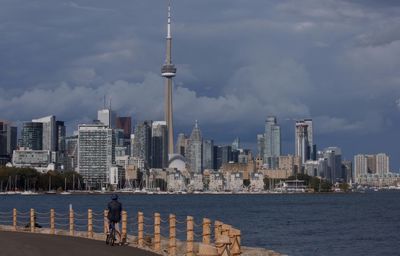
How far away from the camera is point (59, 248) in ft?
110

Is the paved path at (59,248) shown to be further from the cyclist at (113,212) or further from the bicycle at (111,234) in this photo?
the cyclist at (113,212)

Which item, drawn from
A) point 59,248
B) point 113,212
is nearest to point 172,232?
point 113,212

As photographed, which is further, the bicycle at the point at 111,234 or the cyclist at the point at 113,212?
the bicycle at the point at 111,234

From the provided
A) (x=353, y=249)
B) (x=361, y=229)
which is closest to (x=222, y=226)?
(x=353, y=249)

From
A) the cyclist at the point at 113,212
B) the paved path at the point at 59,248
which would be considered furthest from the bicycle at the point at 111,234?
the paved path at the point at 59,248

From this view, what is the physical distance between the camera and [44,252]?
31.4 m

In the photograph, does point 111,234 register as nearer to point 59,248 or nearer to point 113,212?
point 113,212

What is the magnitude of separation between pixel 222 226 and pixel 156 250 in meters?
7.56

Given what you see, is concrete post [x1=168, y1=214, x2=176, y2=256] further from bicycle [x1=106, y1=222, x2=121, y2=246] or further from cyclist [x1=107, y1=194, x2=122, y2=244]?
bicycle [x1=106, y1=222, x2=121, y2=246]

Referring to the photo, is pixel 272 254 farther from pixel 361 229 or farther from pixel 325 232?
pixel 361 229

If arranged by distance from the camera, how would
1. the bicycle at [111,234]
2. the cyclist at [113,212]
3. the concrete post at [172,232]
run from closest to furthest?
Answer: the concrete post at [172,232] → the cyclist at [113,212] → the bicycle at [111,234]

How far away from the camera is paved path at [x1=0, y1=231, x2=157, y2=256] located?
3122cm

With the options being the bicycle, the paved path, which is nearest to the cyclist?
the bicycle

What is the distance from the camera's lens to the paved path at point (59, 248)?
1229 inches
